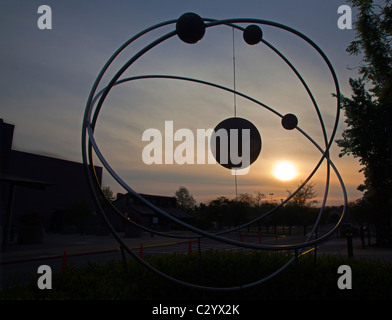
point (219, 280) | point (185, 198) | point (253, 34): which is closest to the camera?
point (253, 34)

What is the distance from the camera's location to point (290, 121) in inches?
329

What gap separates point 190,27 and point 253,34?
1.65 metres

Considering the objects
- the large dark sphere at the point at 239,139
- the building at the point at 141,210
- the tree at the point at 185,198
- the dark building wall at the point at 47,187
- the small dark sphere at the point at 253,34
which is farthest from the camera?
the tree at the point at 185,198

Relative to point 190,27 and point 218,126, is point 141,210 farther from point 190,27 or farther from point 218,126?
point 190,27

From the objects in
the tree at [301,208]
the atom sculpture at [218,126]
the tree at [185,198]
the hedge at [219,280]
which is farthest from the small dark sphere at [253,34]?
the tree at [185,198]

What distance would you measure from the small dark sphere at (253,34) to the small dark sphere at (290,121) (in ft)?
10.0

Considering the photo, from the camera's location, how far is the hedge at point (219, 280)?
17.8ft

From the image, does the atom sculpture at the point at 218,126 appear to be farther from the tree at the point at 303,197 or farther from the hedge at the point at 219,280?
the tree at the point at 303,197

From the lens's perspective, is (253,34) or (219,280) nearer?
(253,34)

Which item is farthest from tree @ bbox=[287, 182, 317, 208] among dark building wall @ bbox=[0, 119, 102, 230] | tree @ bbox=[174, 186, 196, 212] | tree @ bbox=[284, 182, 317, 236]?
tree @ bbox=[174, 186, 196, 212]

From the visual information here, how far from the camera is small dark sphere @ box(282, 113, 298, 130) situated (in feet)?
27.4

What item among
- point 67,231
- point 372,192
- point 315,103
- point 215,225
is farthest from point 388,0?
point 215,225

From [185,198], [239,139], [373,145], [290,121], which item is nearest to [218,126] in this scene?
[239,139]
